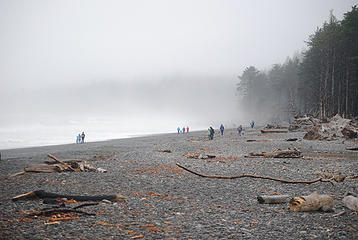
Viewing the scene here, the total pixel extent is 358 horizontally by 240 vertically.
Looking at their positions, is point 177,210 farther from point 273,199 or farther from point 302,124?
point 302,124

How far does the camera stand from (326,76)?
1555 inches

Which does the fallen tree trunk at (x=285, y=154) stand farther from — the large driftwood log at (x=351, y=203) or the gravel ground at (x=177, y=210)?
the large driftwood log at (x=351, y=203)

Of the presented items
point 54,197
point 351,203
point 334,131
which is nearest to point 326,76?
point 334,131

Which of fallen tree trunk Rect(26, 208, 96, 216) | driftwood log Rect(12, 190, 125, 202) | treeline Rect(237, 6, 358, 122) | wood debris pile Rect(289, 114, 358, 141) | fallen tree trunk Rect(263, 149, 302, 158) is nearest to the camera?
fallen tree trunk Rect(26, 208, 96, 216)

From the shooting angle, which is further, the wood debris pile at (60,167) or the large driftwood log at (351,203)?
the wood debris pile at (60,167)

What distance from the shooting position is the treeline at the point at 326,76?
129 ft

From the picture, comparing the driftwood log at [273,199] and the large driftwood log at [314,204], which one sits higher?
the large driftwood log at [314,204]

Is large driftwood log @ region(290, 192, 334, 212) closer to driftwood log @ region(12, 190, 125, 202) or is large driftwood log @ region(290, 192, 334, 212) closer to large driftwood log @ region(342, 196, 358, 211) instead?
large driftwood log @ region(342, 196, 358, 211)

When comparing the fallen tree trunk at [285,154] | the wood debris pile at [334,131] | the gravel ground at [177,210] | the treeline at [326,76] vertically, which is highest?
the treeline at [326,76]

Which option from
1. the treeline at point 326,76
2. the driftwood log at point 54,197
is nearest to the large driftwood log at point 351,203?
the driftwood log at point 54,197

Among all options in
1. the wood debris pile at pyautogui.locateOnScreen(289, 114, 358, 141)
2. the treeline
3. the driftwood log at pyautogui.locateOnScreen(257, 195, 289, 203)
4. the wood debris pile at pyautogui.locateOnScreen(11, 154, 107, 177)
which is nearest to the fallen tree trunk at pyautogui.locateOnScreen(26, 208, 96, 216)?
the driftwood log at pyautogui.locateOnScreen(257, 195, 289, 203)

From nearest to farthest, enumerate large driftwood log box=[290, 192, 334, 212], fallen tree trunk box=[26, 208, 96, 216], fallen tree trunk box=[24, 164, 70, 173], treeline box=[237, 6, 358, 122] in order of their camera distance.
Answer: fallen tree trunk box=[26, 208, 96, 216], large driftwood log box=[290, 192, 334, 212], fallen tree trunk box=[24, 164, 70, 173], treeline box=[237, 6, 358, 122]

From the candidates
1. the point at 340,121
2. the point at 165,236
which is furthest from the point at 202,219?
the point at 340,121

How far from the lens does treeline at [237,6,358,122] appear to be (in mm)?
39250
